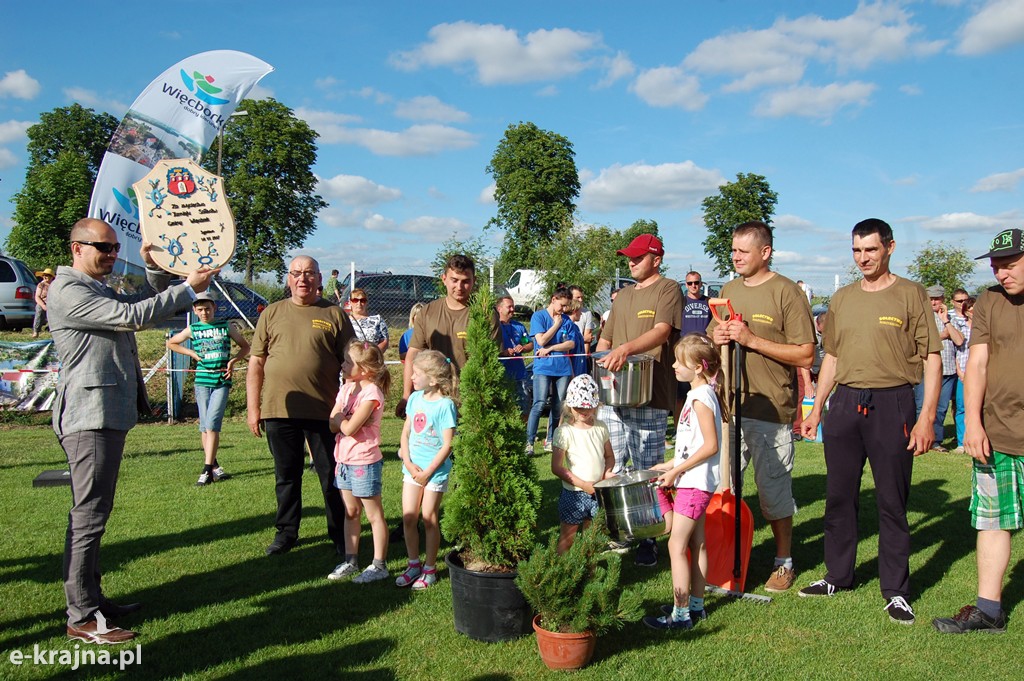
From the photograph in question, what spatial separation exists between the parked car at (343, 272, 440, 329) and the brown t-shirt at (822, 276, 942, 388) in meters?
15.3

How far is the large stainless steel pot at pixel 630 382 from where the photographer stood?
5.05 metres

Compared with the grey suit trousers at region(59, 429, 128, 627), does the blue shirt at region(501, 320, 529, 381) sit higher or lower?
higher

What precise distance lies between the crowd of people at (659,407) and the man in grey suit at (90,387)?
0.01 m

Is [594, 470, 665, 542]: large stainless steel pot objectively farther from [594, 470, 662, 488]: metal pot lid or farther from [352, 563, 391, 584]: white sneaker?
[352, 563, 391, 584]: white sneaker

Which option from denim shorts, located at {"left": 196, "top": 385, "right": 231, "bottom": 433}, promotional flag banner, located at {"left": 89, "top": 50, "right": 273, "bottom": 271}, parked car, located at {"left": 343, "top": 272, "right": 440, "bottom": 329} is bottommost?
denim shorts, located at {"left": 196, "top": 385, "right": 231, "bottom": 433}

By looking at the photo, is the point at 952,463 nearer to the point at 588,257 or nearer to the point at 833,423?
the point at 833,423

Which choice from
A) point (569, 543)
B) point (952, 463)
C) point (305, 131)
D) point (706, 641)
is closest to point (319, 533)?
point (569, 543)

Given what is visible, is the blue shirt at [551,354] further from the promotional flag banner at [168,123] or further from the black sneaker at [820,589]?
the promotional flag banner at [168,123]

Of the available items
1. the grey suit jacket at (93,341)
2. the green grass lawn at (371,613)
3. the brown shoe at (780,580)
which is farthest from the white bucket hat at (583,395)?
the grey suit jacket at (93,341)

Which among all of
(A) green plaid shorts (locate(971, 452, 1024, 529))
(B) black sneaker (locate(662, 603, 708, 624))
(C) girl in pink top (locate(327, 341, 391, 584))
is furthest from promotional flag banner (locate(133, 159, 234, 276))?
(A) green plaid shorts (locate(971, 452, 1024, 529))

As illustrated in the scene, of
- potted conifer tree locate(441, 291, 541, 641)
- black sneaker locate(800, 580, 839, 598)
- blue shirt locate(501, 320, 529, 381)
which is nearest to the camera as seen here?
potted conifer tree locate(441, 291, 541, 641)

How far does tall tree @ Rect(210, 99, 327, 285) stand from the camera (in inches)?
1436

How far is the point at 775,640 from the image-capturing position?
3945 mm

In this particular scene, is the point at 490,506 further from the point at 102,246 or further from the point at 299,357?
the point at 102,246
